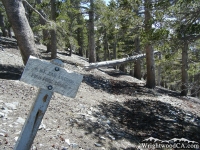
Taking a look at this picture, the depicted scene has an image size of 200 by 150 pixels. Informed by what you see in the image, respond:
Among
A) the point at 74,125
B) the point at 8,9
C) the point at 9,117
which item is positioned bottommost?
the point at 74,125

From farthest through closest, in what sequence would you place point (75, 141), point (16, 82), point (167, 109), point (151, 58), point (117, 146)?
point (151, 58)
point (167, 109)
point (16, 82)
point (117, 146)
point (75, 141)

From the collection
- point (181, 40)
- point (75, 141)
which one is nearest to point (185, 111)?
point (181, 40)

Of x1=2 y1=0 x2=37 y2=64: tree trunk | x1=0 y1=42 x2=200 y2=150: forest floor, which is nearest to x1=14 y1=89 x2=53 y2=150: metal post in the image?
x1=0 y1=42 x2=200 y2=150: forest floor

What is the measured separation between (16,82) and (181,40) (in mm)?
6174

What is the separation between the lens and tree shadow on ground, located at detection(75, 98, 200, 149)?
225 inches

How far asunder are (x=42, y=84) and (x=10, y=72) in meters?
6.21

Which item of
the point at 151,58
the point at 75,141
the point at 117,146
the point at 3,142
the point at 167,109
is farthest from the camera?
the point at 151,58

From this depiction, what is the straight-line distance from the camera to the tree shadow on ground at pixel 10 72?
7.53 metres

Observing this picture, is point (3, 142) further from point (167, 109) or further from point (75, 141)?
point (167, 109)

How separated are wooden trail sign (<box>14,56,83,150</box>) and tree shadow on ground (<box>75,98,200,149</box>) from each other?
250 centimetres

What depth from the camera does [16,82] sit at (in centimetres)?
707

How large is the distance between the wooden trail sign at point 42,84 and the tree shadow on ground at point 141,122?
250 cm

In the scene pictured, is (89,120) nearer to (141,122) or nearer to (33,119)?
(141,122)

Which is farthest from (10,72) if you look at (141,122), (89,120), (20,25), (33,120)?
(33,120)
